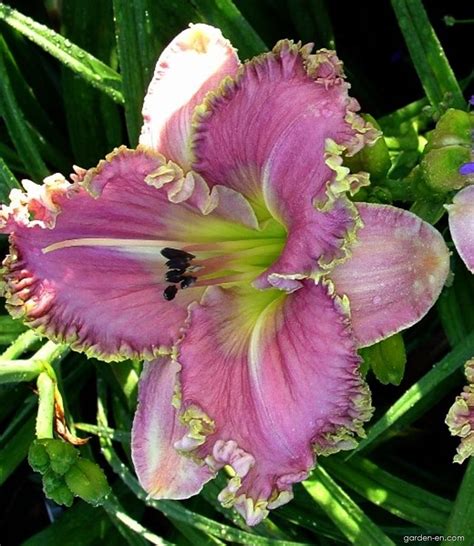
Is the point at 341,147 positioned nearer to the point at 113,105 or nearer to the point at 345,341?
the point at 345,341

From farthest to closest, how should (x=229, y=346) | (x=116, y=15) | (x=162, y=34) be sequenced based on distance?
(x=162, y=34) → (x=116, y=15) → (x=229, y=346)

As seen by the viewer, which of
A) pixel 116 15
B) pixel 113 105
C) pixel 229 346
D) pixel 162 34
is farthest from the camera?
pixel 113 105

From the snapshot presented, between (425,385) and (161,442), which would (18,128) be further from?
(425,385)

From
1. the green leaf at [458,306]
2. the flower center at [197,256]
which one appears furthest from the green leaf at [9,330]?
the green leaf at [458,306]

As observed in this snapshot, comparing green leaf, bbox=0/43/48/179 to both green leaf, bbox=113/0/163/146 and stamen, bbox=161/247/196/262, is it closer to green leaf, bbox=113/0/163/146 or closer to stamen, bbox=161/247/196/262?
green leaf, bbox=113/0/163/146

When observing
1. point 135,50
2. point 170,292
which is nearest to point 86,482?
point 170,292

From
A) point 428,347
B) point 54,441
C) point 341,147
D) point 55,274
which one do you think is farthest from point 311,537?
point 341,147

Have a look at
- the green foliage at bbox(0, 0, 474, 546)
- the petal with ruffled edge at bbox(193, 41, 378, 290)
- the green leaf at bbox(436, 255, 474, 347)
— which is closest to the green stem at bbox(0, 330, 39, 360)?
the green foliage at bbox(0, 0, 474, 546)
